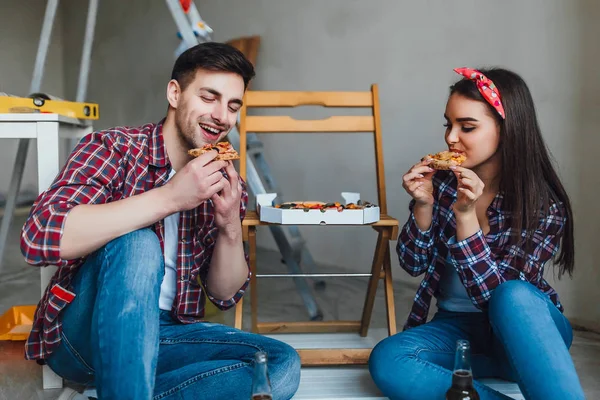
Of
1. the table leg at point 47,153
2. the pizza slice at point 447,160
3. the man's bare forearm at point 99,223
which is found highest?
the table leg at point 47,153

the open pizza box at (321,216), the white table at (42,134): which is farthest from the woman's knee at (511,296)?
the white table at (42,134)

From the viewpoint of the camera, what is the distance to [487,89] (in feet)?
5.62

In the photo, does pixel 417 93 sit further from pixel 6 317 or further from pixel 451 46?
pixel 6 317

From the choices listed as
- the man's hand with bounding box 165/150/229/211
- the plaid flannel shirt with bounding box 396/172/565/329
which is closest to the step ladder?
the plaid flannel shirt with bounding box 396/172/565/329

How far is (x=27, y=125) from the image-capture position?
1.86 metres

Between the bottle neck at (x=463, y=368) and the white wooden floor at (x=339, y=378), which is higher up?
the bottle neck at (x=463, y=368)

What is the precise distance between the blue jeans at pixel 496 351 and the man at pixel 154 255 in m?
0.28

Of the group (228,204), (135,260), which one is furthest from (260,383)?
(228,204)

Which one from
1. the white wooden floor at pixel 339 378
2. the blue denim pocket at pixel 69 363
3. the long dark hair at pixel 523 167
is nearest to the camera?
the blue denim pocket at pixel 69 363

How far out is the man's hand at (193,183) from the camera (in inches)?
52.6

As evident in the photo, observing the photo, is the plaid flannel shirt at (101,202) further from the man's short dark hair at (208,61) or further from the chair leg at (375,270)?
A: the chair leg at (375,270)

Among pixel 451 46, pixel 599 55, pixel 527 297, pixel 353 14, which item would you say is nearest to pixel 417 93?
pixel 451 46

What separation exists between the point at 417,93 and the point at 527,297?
6.61ft

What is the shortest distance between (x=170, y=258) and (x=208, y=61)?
1.59 ft
